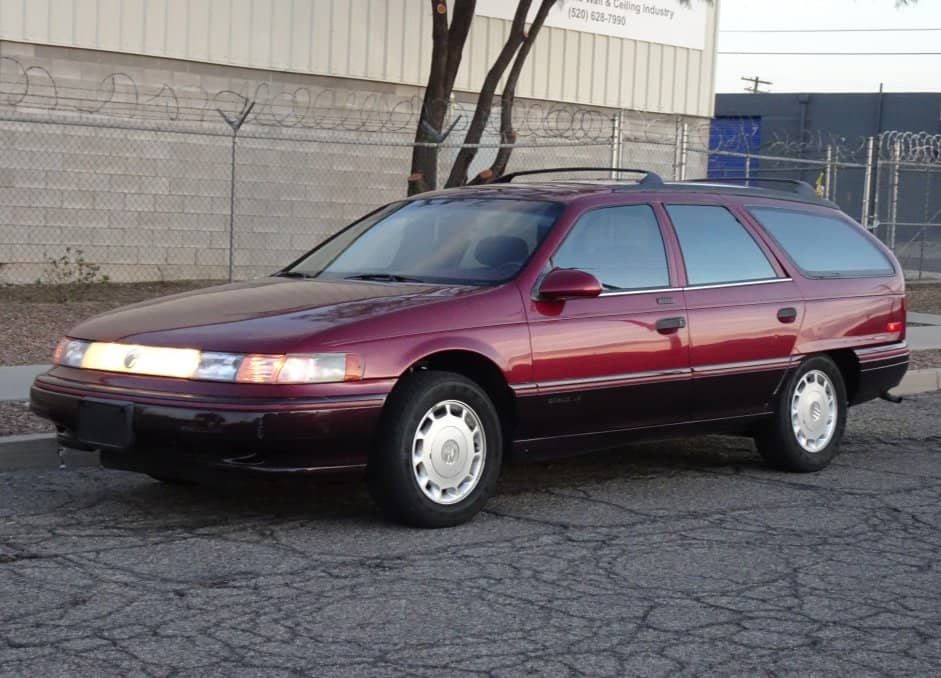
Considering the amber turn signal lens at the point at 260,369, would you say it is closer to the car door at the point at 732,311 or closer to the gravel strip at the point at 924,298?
the car door at the point at 732,311

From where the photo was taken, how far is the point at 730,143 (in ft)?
118

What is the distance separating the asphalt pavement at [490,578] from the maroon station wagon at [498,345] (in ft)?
1.13

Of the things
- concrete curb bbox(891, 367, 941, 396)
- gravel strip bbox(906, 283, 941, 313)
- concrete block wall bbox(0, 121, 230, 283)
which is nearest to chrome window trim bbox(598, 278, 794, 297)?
concrete curb bbox(891, 367, 941, 396)

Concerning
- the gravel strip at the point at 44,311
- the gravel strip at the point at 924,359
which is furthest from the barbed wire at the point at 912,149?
the gravel strip at the point at 44,311

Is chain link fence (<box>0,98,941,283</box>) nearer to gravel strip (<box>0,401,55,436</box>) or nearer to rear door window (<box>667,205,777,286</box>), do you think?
gravel strip (<box>0,401,55,436</box>)

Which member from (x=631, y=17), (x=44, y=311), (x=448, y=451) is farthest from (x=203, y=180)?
(x=448, y=451)

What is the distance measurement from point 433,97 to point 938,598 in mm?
11846

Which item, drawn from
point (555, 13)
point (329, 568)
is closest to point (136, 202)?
point (555, 13)

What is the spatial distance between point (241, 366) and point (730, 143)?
31.1 meters

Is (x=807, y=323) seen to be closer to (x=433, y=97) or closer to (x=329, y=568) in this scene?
(x=329, y=568)

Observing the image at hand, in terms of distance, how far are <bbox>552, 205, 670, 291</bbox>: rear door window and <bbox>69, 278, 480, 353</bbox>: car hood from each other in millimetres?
698

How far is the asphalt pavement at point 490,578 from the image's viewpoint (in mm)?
4598

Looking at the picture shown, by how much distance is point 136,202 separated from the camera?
17.7 m

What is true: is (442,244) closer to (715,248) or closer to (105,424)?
(715,248)
